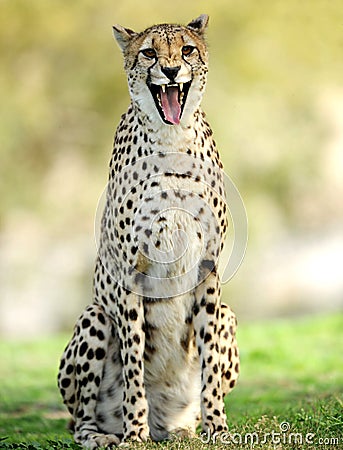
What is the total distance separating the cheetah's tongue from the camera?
4133 millimetres

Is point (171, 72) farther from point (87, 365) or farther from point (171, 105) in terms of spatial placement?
point (87, 365)

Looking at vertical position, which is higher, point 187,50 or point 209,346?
point 187,50

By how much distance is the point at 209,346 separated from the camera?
4.30 meters

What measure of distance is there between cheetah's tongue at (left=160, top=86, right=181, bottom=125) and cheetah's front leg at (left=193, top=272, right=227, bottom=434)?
2.51 ft

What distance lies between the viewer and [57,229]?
13.9 meters

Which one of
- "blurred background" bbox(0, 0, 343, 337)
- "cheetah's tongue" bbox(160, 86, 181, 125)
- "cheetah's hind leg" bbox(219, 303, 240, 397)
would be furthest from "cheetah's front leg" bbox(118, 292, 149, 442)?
"blurred background" bbox(0, 0, 343, 337)

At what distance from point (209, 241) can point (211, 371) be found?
620 mm

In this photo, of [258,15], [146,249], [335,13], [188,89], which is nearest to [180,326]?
[146,249]

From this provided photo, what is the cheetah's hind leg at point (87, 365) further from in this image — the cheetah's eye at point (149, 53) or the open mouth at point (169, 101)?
the cheetah's eye at point (149, 53)

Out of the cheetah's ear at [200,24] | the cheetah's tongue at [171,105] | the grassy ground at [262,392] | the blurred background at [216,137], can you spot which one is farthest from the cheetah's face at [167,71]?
the blurred background at [216,137]

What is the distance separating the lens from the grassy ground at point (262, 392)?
4.14 meters

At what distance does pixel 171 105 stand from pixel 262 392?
296cm

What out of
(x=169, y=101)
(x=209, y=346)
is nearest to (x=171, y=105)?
(x=169, y=101)

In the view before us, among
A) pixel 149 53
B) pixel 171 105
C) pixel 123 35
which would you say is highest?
pixel 123 35
